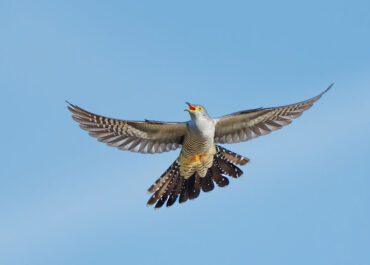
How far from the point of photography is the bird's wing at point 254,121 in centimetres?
1659

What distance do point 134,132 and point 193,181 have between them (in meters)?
1.58

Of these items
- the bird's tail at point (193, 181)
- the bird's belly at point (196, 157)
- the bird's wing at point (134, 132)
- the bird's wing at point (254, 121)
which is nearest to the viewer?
the bird's wing at point (134, 132)

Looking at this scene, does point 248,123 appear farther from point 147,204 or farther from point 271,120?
point 147,204

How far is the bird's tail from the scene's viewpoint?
1716 cm

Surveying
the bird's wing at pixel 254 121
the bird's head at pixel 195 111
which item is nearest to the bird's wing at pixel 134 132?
the bird's head at pixel 195 111

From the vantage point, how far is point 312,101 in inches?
652

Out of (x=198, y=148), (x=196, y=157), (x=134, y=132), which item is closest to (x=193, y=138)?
(x=198, y=148)

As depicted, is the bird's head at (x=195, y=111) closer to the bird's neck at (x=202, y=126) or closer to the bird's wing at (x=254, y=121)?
the bird's neck at (x=202, y=126)

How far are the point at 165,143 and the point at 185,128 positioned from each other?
1.80 feet

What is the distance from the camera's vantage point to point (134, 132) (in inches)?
650

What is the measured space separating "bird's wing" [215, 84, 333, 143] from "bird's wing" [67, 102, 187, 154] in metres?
0.79

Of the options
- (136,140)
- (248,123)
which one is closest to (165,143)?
(136,140)

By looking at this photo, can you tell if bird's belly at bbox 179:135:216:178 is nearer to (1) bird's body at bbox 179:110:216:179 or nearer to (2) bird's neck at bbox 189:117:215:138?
(1) bird's body at bbox 179:110:216:179

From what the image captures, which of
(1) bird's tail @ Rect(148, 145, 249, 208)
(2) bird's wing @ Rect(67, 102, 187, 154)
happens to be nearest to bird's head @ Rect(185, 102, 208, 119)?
(2) bird's wing @ Rect(67, 102, 187, 154)
